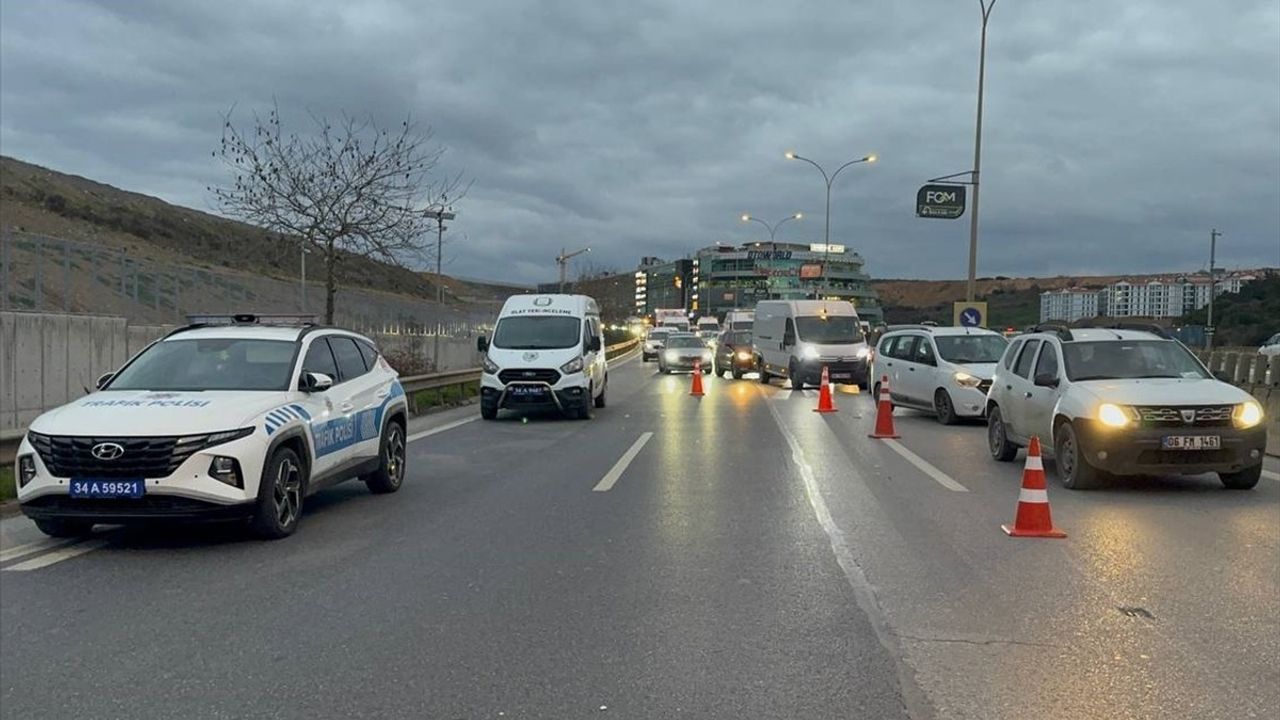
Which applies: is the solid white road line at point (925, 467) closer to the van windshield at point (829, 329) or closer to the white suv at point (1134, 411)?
the white suv at point (1134, 411)

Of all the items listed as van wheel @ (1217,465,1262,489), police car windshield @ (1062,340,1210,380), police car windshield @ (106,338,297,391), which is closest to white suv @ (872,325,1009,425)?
police car windshield @ (1062,340,1210,380)

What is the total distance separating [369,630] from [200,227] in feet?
251

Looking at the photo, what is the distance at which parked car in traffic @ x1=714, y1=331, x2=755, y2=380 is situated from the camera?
3684 centimetres

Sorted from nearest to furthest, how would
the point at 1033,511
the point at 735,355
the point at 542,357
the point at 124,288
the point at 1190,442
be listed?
the point at 1033,511
the point at 1190,442
the point at 542,357
the point at 124,288
the point at 735,355

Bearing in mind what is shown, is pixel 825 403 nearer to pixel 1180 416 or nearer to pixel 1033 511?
pixel 1180 416

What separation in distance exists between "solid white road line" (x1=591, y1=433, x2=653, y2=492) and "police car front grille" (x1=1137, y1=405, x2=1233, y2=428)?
17.3 feet

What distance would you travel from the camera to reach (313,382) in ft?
27.3

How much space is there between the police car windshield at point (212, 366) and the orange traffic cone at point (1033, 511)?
6.00 metres

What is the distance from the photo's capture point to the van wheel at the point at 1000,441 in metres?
12.7

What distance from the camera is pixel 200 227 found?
74.4m

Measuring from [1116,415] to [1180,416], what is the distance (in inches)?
22.8

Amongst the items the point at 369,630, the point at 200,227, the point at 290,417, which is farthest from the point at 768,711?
the point at 200,227

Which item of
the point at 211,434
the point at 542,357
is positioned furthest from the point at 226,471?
the point at 542,357

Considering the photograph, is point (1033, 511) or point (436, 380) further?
point (436, 380)
